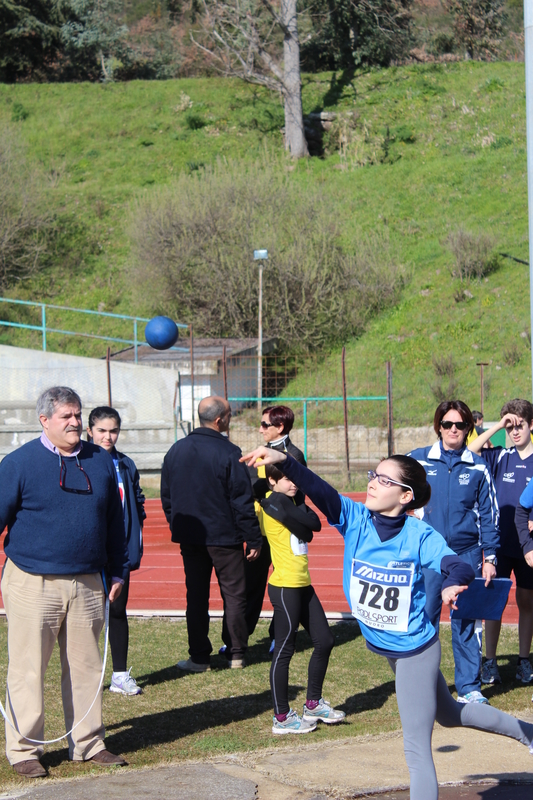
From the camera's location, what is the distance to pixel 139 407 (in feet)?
66.2

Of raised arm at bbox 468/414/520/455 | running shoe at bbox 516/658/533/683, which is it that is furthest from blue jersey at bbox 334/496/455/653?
running shoe at bbox 516/658/533/683

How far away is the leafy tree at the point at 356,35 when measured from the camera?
4288 cm

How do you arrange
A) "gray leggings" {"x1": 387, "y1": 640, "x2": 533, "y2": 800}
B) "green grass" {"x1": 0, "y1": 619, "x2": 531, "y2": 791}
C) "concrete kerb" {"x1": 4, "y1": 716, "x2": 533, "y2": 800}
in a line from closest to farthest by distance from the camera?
"gray leggings" {"x1": 387, "y1": 640, "x2": 533, "y2": 800}
"concrete kerb" {"x1": 4, "y1": 716, "x2": 533, "y2": 800}
"green grass" {"x1": 0, "y1": 619, "x2": 531, "y2": 791}

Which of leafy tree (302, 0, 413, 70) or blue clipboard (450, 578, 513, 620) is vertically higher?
leafy tree (302, 0, 413, 70)

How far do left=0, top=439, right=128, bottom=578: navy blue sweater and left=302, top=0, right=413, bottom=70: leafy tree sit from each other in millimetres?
42227

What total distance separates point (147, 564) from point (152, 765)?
682 cm

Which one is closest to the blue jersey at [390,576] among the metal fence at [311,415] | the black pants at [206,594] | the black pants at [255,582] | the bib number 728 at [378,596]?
the bib number 728 at [378,596]

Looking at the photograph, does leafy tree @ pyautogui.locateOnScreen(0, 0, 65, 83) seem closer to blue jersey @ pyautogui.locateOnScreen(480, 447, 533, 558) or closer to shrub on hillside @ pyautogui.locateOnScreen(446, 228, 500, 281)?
shrub on hillside @ pyautogui.locateOnScreen(446, 228, 500, 281)

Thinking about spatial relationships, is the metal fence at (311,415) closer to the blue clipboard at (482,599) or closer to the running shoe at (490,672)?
the running shoe at (490,672)

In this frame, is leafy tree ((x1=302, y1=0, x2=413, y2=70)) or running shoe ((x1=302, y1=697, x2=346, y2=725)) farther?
leafy tree ((x1=302, y1=0, x2=413, y2=70))

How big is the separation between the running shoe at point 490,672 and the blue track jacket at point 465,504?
3.30 feet

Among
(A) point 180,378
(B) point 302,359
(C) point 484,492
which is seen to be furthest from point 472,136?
(C) point 484,492

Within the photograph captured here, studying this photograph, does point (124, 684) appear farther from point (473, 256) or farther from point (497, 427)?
point (473, 256)

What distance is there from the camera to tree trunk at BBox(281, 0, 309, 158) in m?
36.5
